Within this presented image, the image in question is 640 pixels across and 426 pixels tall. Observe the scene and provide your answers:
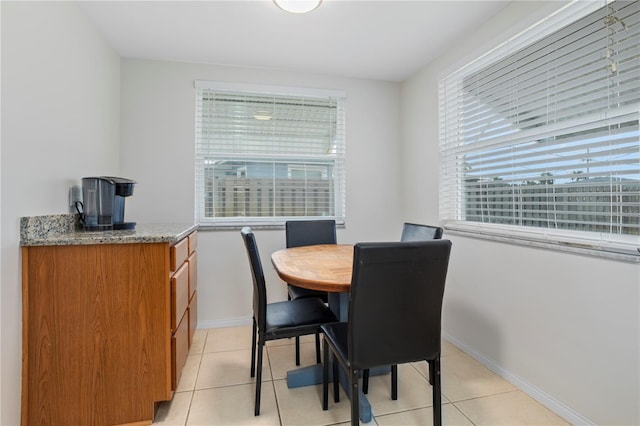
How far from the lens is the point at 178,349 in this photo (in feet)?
5.55

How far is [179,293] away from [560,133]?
2.29 m

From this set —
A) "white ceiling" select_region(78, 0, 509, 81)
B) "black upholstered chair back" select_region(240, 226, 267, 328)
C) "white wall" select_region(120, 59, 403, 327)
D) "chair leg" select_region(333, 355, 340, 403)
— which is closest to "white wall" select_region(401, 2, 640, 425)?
"white ceiling" select_region(78, 0, 509, 81)

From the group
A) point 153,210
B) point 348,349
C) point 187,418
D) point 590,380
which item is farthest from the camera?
point 153,210

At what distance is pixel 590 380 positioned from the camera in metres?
1.50

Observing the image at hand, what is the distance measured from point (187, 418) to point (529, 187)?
235cm

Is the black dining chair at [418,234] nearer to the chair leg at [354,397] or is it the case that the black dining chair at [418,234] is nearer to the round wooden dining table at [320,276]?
the round wooden dining table at [320,276]

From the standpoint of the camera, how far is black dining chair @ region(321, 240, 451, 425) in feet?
3.98

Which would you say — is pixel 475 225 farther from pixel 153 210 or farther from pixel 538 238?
pixel 153 210

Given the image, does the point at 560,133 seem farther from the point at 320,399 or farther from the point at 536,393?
the point at 320,399

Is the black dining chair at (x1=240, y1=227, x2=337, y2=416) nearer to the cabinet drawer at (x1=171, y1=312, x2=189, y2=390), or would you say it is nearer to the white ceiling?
the cabinet drawer at (x1=171, y1=312, x2=189, y2=390)

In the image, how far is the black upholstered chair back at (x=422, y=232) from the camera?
76.7 inches

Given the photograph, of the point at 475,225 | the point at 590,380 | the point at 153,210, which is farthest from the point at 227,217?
the point at 590,380

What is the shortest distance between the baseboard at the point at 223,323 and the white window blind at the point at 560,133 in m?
2.06

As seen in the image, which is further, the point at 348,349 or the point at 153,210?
the point at 153,210
